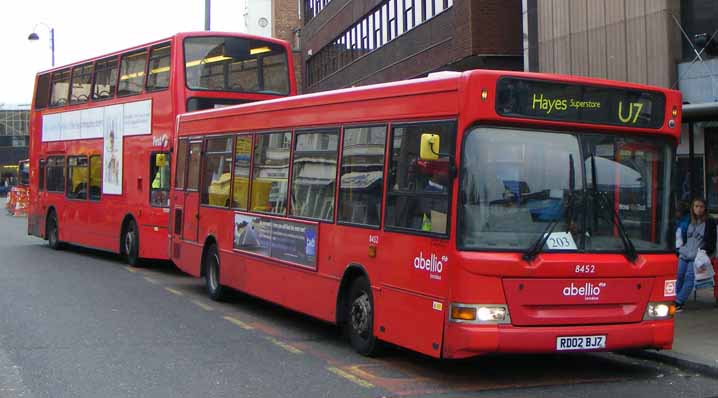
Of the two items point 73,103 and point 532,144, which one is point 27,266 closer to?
point 73,103

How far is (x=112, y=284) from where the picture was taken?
53.7 feet

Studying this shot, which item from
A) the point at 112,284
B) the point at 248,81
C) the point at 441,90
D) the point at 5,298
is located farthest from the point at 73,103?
the point at 441,90

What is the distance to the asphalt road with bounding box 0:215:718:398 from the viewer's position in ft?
27.0

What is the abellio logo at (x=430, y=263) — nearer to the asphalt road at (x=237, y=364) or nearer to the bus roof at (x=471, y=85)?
the asphalt road at (x=237, y=364)

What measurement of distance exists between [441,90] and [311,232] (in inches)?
120

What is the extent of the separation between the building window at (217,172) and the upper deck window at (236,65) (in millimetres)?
3590

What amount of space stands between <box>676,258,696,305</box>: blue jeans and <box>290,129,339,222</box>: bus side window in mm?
4951

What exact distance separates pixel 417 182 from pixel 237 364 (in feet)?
8.28

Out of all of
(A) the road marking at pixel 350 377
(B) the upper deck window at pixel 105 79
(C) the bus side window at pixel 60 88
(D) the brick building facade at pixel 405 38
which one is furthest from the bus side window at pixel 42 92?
(A) the road marking at pixel 350 377

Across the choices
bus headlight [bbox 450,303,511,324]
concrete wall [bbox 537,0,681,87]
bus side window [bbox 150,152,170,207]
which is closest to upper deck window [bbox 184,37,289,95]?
bus side window [bbox 150,152,170,207]

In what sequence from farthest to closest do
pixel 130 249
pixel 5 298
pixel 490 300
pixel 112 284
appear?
pixel 130 249 → pixel 112 284 → pixel 5 298 → pixel 490 300

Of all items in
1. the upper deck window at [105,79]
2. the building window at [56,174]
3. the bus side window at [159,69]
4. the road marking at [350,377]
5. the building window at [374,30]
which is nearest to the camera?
the road marking at [350,377]

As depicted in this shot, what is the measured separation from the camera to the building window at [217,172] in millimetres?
13711

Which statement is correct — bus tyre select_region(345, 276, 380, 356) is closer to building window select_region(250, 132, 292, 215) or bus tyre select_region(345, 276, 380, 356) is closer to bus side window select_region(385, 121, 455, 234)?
bus side window select_region(385, 121, 455, 234)
